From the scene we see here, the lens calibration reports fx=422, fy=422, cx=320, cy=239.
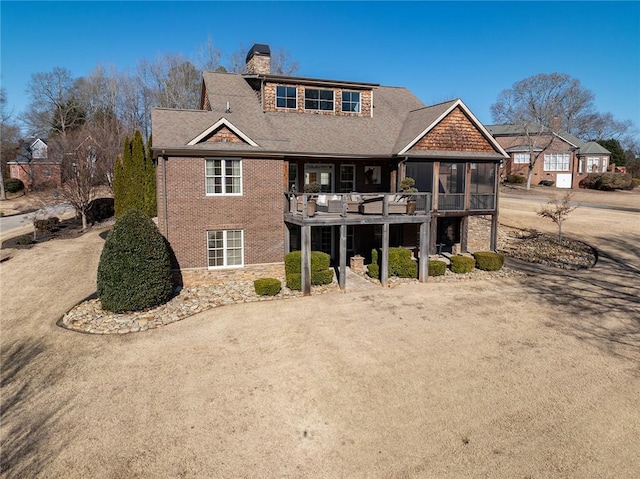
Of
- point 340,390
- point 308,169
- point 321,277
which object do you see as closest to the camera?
point 340,390

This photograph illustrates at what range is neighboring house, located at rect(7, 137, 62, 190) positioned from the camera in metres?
51.8

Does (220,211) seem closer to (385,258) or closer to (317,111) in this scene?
(385,258)

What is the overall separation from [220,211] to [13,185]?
48.0m

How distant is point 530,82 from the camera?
52.3m

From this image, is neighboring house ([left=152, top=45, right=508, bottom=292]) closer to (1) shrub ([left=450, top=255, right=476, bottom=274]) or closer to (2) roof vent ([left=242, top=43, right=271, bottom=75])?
(2) roof vent ([left=242, top=43, right=271, bottom=75])

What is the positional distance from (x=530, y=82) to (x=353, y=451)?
5617 cm

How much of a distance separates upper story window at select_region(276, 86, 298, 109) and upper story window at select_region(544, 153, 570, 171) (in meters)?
44.9

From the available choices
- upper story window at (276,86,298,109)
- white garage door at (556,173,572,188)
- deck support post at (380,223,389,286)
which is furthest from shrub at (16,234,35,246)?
white garage door at (556,173,572,188)

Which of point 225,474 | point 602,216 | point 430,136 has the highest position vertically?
point 430,136

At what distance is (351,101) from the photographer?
24594 millimetres

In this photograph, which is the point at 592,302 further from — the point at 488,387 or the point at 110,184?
the point at 110,184

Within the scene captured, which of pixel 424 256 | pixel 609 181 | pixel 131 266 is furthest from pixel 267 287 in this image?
pixel 609 181

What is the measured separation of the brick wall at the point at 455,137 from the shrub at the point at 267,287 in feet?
33.1

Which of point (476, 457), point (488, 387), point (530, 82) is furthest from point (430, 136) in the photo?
point (530, 82)
